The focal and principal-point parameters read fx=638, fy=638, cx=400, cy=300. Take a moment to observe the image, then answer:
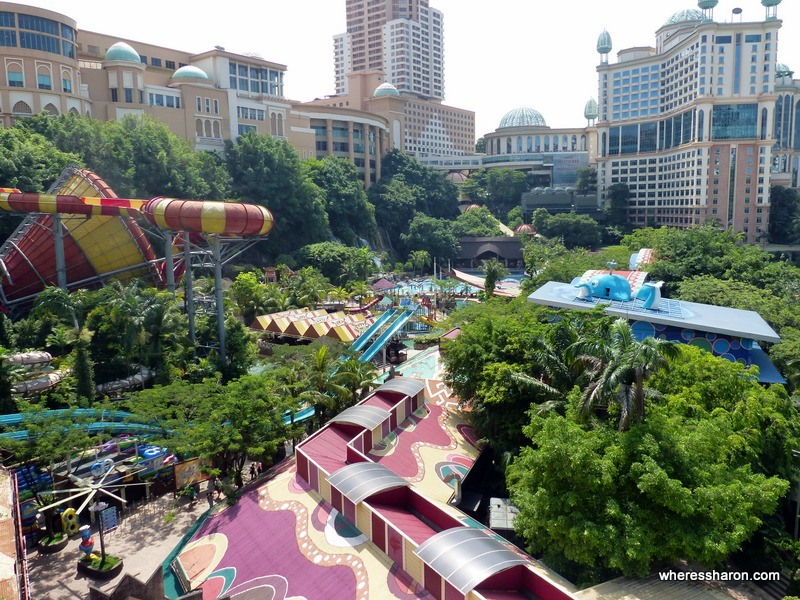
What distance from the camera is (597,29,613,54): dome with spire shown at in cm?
11882

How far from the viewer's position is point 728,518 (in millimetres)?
17969

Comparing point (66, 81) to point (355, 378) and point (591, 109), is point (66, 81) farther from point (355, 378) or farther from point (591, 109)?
point (591, 109)

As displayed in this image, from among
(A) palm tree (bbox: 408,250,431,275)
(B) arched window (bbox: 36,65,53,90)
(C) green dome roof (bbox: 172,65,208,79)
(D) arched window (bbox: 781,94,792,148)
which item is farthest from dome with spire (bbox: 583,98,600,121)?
(B) arched window (bbox: 36,65,53,90)

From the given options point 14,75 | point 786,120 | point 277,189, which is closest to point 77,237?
point 14,75

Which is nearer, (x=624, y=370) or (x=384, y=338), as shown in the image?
(x=624, y=370)

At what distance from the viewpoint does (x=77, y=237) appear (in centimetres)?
4391

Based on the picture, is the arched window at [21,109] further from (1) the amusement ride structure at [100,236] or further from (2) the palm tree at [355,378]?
(2) the palm tree at [355,378]

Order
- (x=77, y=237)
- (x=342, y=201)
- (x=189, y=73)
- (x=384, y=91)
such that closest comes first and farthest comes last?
(x=77, y=237), (x=189, y=73), (x=342, y=201), (x=384, y=91)

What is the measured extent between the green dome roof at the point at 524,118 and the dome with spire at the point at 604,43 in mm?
29947

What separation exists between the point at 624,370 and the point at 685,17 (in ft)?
374

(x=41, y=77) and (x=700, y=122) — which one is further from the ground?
(x=41, y=77)

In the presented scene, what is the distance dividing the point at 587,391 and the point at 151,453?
18.9 m

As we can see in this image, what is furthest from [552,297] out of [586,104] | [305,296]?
[586,104]

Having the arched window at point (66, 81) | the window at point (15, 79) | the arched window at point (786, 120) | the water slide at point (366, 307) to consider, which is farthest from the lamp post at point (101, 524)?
the arched window at point (786, 120)
